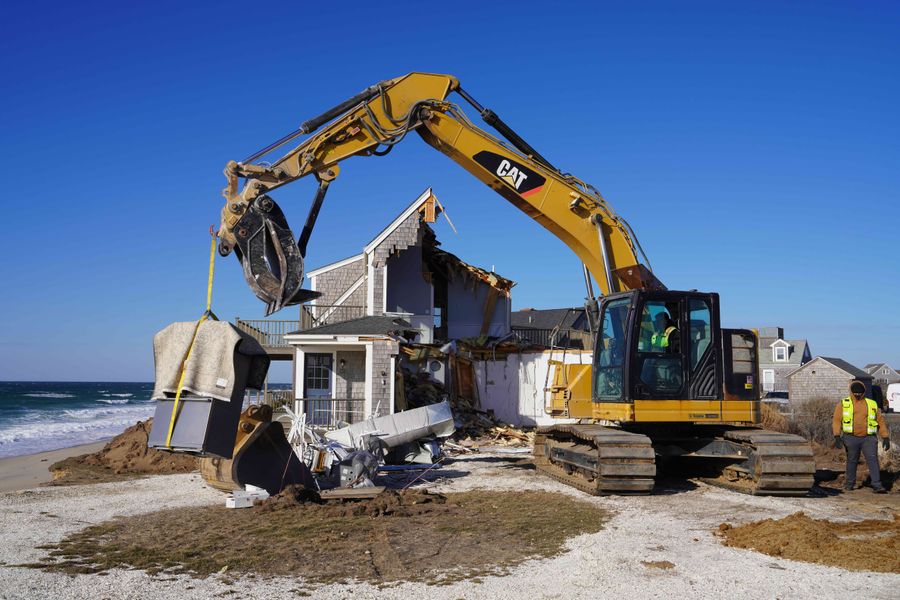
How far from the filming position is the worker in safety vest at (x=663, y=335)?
1184cm

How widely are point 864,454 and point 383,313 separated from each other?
15.7 m

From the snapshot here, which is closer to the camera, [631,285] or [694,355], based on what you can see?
[694,355]

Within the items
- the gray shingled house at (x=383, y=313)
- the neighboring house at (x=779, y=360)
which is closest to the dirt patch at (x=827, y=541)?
the gray shingled house at (x=383, y=313)

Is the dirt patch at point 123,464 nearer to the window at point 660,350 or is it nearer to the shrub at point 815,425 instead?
the window at point 660,350

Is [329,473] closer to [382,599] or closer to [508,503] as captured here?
[508,503]

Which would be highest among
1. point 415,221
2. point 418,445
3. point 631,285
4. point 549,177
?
point 415,221

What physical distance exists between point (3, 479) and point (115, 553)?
13.0m

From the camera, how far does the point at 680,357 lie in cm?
1180

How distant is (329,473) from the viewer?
13.0 metres

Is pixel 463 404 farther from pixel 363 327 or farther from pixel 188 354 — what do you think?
pixel 188 354

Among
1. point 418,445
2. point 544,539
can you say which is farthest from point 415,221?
point 544,539

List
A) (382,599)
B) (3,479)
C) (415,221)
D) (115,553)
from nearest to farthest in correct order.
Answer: (382,599) → (115,553) → (3,479) → (415,221)

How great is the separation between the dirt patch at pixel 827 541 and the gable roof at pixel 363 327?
14.1m

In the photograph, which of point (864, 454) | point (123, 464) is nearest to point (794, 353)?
point (864, 454)
